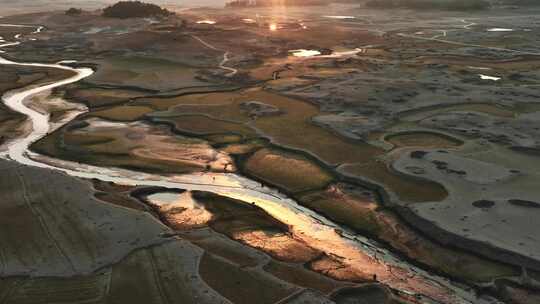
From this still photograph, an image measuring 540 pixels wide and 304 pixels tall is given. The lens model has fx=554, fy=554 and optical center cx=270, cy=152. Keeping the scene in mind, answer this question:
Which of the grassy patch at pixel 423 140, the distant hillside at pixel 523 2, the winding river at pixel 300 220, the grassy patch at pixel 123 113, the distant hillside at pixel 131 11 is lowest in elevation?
the winding river at pixel 300 220

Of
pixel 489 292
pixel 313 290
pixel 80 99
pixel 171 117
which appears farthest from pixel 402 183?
pixel 80 99

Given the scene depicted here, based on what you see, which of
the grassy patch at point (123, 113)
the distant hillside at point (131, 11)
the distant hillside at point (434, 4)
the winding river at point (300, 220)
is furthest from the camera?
Result: the distant hillside at point (434, 4)

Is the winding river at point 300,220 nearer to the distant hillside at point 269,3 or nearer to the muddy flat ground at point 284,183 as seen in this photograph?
the muddy flat ground at point 284,183

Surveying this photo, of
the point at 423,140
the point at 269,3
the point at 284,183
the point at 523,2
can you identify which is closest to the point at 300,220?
the point at 284,183

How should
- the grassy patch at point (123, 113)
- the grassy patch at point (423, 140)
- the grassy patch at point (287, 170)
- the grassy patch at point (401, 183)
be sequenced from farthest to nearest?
the grassy patch at point (123, 113) → the grassy patch at point (423, 140) → the grassy patch at point (287, 170) → the grassy patch at point (401, 183)

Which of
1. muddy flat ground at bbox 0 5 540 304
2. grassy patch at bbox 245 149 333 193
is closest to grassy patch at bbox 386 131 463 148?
muddy flat ground at bbox 0 5 540 304

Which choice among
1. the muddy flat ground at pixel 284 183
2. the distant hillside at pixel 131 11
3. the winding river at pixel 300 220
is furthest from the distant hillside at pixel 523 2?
the winding river at pixel 300 220

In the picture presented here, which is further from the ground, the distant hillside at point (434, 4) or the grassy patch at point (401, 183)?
the distant hillside at point (434, 4)
